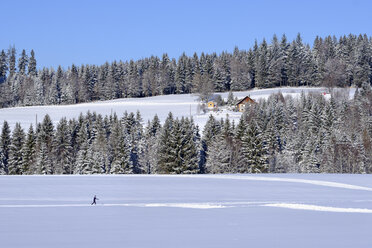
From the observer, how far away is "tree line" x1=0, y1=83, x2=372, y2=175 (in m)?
54.8

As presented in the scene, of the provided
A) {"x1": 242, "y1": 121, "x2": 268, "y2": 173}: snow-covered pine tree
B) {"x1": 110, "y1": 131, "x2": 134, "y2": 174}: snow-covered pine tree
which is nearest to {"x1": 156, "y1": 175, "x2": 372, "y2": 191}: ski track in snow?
{"x1": 242, "y1": 121, "x2": 268, "y2": 173}: snow-covered pine tree

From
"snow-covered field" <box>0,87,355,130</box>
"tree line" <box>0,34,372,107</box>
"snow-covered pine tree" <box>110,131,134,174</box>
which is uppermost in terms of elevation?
"tree line" <box>0,34,372,107</box>

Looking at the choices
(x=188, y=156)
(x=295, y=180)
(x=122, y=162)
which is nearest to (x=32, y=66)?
(x=122, y=162)

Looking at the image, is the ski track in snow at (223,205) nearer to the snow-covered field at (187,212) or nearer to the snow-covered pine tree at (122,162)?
the snow-covered field at (187,212)

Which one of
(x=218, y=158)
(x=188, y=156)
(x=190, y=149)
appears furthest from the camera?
(x=218, y=158)

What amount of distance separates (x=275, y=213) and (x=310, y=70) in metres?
121

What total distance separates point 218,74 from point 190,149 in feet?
259

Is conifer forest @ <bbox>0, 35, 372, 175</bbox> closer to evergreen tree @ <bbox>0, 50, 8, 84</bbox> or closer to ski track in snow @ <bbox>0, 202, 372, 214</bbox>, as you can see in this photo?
evergreen tree @ <bbox>0, 50, 8, 84</bbox>

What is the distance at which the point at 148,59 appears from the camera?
15450 cm

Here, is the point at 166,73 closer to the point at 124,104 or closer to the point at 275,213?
the point at 124,104

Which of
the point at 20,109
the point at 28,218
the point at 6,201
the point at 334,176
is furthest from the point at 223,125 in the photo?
the point at 20,109

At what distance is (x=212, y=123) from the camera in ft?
217

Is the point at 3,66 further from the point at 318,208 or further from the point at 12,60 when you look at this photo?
the point at 318,208

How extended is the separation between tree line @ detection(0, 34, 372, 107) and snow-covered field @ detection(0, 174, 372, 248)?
317 feet
